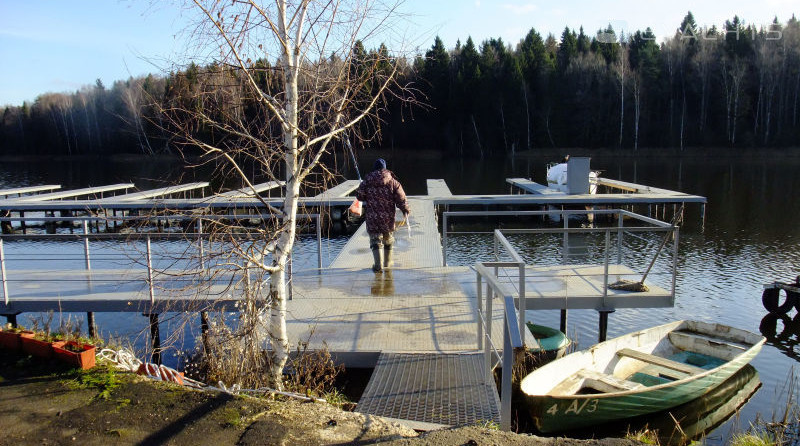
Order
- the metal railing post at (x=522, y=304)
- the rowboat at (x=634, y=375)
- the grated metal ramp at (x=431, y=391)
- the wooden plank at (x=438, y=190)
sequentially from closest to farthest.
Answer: the grated metal ramp at (x=431, y=391) < the metal railing post at (x=522, y=304) < the rowboat at (x=634, y=375) < the wooden plank at (x=438, y=190)

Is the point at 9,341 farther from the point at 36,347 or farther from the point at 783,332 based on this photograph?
the point at 783,332

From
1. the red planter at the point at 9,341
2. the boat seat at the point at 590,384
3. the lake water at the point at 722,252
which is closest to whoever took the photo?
the red planter at the point at 9,341

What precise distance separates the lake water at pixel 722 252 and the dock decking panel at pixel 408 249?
1.01m

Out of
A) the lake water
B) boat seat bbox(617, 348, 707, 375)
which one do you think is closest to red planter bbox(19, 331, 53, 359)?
the lake water

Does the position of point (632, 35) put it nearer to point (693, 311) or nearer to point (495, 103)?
point (495, 103)

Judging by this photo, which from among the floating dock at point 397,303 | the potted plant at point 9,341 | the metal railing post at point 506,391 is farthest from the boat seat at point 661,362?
the potted plant at point 9,341

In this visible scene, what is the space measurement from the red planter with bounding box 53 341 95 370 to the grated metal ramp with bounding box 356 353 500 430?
7.09 ft

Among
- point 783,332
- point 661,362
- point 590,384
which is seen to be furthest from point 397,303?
point 783,332

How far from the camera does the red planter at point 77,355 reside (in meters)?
4.54

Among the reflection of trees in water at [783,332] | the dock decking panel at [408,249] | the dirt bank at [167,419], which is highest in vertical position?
the dirt bank at [167,419]

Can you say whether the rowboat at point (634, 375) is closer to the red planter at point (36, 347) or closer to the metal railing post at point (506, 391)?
the metal railing post at point (506, 391)

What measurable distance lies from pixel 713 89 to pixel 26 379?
212 ft

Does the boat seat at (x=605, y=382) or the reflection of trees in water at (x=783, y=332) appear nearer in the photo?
the boat seat at (x=605, y=382)

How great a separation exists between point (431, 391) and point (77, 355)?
2.85 meters
